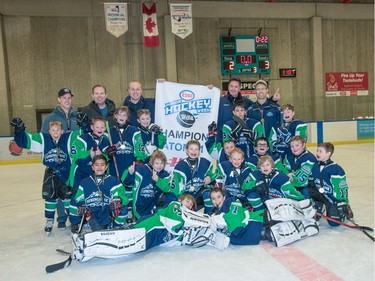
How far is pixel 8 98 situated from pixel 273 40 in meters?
8.67

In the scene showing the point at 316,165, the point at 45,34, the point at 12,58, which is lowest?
the point at 316,165

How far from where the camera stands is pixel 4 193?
214 inches

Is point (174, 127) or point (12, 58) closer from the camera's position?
point (174, 127)

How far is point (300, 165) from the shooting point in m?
3.55

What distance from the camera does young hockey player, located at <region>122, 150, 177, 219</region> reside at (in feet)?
11.1

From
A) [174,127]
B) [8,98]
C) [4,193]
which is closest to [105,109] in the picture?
[174,127]

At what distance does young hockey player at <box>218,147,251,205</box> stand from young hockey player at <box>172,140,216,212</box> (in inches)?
5.9

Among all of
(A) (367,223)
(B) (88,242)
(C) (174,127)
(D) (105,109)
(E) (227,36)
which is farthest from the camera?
(E) (227,36)

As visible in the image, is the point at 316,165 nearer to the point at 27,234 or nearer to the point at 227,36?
the point at 27,234

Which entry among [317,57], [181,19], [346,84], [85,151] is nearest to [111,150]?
[85,151]

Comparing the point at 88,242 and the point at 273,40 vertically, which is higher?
the point at 273,40

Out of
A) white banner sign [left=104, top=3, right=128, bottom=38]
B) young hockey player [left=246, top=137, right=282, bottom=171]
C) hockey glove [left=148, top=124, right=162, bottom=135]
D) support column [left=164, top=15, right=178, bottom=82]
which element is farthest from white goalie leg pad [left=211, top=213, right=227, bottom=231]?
support column [left=164, top=15, right=178, bottom=82]

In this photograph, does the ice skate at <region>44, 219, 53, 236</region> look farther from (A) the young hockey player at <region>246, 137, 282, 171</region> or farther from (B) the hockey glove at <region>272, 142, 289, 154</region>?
(B) the hockey glove at <region>272, 142, 289, 154</region>

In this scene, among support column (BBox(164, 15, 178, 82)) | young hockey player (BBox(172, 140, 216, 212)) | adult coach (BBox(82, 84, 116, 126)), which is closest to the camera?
young hockey player (BBox(172, 140, 216, 212))
